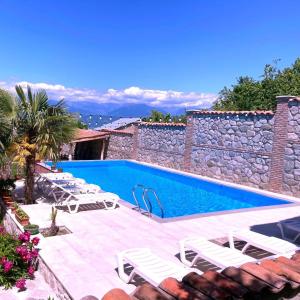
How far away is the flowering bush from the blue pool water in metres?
5.51

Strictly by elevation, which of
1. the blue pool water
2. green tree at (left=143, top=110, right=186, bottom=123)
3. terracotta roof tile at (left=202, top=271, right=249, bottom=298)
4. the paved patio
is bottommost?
the blue pool water

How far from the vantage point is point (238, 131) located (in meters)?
15.7

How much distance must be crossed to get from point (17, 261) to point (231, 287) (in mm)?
4081

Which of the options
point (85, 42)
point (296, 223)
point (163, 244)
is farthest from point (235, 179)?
point (85, 42)

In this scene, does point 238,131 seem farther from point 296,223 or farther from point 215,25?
point 215,25

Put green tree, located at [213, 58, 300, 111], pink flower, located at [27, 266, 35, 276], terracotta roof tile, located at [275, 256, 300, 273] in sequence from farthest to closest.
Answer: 1. green tree, located at [213, 58, 300, 111]
2. pink flower, located at [27, 266, 35, 276]
3. terracotta roof tile, located at [275, 256, 300, 273]

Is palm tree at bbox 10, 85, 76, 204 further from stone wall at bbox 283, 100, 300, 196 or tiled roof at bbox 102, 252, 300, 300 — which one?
stone wall at bbox 283, 100, 300, 196

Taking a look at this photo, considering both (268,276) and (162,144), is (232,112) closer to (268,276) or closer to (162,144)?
(162,144)

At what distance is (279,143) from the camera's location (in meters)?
13.7

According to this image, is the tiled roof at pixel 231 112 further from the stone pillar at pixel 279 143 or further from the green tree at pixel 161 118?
the green tree at pixel 161 118

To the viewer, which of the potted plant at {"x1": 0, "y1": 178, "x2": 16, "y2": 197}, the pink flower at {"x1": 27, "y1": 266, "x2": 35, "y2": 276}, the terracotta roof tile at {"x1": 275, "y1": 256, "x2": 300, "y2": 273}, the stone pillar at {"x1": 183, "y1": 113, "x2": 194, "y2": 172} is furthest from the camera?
the stone pillar at {"x1": 183, "y1": 113, "x2": 194, "y2": 172}

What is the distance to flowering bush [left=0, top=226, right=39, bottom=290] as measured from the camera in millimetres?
5730

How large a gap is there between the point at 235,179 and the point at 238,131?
2.11m

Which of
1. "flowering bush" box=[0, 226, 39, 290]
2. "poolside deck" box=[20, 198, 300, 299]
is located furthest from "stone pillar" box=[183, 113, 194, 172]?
"flowering bush" box=[0, 226, 39, 290]
